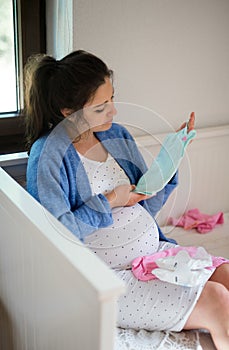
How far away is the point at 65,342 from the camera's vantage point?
1048mm

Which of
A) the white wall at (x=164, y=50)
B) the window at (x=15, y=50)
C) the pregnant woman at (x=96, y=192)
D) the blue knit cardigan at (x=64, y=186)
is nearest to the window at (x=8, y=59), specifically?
the window at (x=15, y=50)

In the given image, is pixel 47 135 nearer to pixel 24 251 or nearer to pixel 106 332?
pixel 24 251

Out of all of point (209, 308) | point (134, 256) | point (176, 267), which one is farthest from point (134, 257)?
point (209, 308)

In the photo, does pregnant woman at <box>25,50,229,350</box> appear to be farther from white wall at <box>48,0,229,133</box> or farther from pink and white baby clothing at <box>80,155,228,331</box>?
white wall at <box>48,0,229,133</box>

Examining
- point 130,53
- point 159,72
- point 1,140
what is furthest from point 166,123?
point 1,140

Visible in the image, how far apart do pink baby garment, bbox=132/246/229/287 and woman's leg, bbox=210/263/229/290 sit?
0.02 m

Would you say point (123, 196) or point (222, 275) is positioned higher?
point (123, 196)

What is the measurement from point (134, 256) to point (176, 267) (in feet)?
0.44

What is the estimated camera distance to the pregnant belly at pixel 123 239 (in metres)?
1.44

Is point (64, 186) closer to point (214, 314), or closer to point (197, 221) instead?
point (214, 314)

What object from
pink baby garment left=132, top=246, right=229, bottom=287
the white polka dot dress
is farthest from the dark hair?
pink baby garment left=132, top=246, right=229, bottom=287

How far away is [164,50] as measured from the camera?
1952 millimetres

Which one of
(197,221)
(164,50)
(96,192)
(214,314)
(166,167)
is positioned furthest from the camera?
(197,221)

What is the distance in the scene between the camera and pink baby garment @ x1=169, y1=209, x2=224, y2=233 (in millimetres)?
2076
